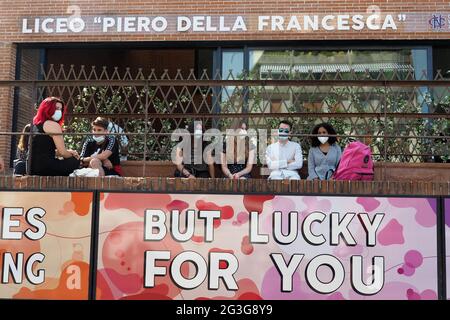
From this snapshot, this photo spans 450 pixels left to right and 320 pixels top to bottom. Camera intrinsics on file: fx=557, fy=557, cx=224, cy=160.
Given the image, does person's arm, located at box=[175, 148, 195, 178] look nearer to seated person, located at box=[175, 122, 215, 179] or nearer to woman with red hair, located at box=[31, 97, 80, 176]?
seated person, located at box=[175, 122, 215, 179]

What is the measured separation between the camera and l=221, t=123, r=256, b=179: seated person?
19.8 feet

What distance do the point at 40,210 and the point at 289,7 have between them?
593 cm

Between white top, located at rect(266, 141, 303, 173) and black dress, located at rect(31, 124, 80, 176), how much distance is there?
6.78ft

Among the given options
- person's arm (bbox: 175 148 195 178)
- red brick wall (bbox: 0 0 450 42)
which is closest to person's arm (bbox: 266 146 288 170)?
person's arm (bbox: 175 148 195 178)

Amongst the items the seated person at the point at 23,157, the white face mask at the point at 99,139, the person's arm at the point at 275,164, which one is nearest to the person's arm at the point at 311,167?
the person's arm at the point at 275,164

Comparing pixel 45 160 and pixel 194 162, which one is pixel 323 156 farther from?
pixel 45 160

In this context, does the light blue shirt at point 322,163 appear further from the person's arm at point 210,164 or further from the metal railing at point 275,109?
the person's arm at point 210,164

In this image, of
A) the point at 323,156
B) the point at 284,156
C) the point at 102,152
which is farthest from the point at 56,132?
the point at 323,156

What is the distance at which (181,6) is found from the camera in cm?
945

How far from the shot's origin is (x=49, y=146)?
530cm

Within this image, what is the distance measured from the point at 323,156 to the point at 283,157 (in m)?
0.43


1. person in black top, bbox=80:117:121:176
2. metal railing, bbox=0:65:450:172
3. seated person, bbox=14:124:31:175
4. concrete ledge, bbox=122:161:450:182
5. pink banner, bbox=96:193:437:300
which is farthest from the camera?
metal railing, bbox=0:65:450:172
